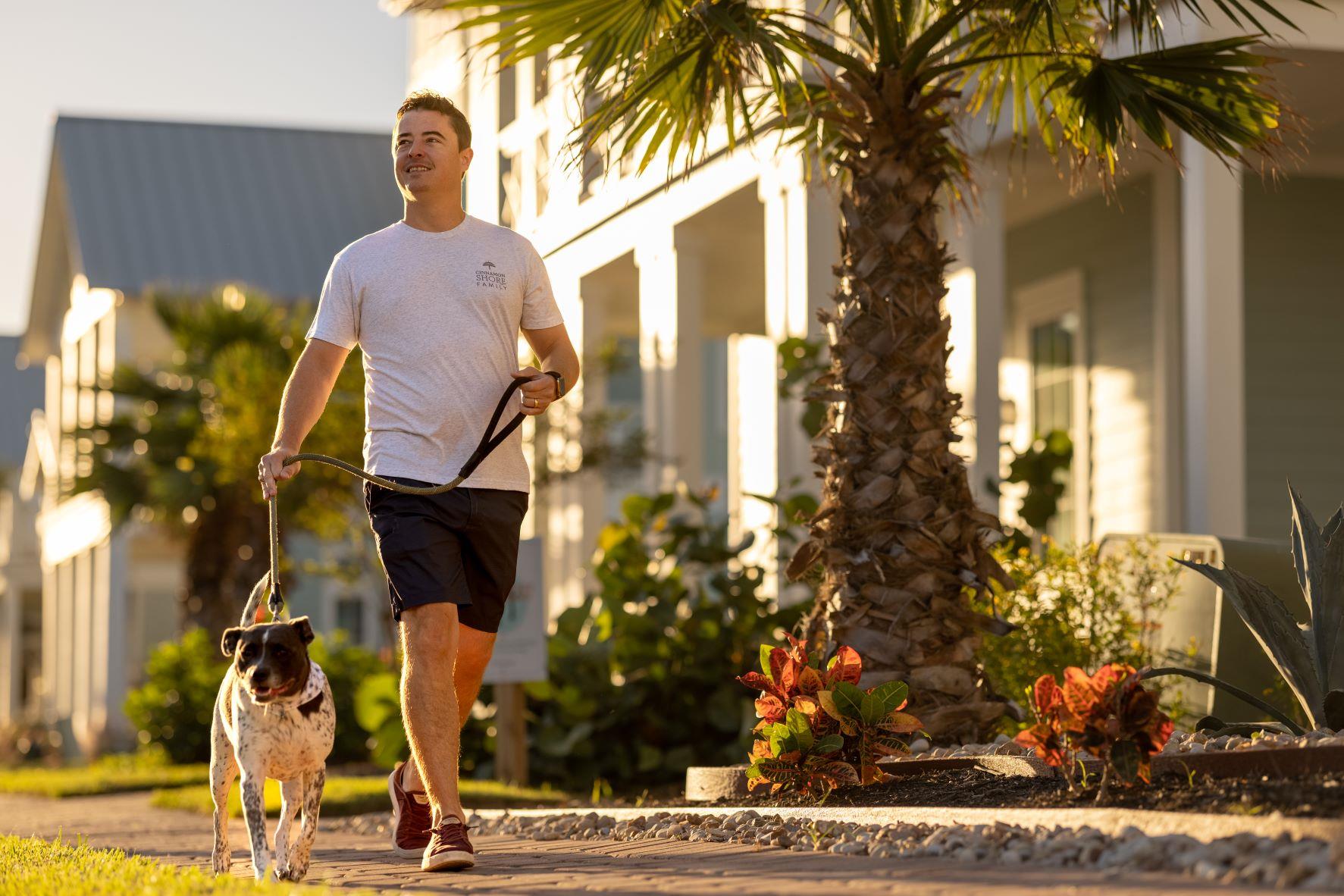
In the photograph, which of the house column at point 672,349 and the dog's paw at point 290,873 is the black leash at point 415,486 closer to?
the dog's paw at point 290,873

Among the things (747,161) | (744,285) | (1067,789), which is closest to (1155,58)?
(1067,789)

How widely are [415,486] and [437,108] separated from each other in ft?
3.96

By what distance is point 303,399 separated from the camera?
5.58 meters

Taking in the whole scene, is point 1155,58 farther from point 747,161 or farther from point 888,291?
point 747,161

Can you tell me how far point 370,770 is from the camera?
1452cm

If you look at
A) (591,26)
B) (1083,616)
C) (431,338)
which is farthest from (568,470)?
(431,338)

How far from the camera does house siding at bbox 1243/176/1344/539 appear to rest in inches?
521

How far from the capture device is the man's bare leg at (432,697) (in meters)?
5.24

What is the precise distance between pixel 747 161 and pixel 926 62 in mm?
5372

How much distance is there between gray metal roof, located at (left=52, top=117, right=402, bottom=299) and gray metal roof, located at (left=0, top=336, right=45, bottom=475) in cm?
1584

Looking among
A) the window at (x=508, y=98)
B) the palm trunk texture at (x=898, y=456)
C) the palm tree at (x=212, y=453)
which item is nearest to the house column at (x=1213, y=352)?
the palm trunk texture at (x=898, y=456)

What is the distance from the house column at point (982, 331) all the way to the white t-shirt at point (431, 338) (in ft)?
18.9

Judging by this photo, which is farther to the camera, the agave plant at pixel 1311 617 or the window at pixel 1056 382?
the window at pixel 1056 382

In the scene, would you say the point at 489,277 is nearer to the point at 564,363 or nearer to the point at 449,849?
the point at 564,363
